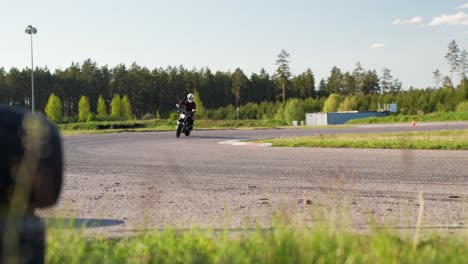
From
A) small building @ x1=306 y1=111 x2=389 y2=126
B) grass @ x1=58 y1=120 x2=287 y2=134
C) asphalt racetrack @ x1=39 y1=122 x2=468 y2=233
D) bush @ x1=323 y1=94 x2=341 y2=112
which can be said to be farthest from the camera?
bush @ x1=323 y1=94 x2=341 y2=112

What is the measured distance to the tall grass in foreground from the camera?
3.20 metres

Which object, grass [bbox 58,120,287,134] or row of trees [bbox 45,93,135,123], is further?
row of trees [bbox 45,93,135,123]

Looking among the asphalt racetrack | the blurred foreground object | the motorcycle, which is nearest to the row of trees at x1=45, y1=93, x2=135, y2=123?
the motorcycle

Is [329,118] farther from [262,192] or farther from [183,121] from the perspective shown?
[262,192]

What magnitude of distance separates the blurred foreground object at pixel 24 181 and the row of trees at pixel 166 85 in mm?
106325

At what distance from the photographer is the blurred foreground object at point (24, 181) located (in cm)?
238

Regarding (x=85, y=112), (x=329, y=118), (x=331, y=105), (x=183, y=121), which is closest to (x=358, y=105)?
(x=331, y=105)

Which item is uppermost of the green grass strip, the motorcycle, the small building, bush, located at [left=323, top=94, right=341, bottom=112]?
bush, located at [left=323, top=94, right=341, bottom=112]

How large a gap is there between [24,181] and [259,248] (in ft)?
5.18

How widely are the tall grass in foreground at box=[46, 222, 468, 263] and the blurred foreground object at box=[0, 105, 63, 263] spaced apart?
83 cm

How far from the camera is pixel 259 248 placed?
342 centimetres

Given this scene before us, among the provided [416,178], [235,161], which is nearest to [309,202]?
[416,178]

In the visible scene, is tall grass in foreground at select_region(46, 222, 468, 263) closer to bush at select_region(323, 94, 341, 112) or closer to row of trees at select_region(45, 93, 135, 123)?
row of trees at select_region(45, 93, 135, 123)

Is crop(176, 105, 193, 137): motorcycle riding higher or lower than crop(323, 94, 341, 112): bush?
lower
